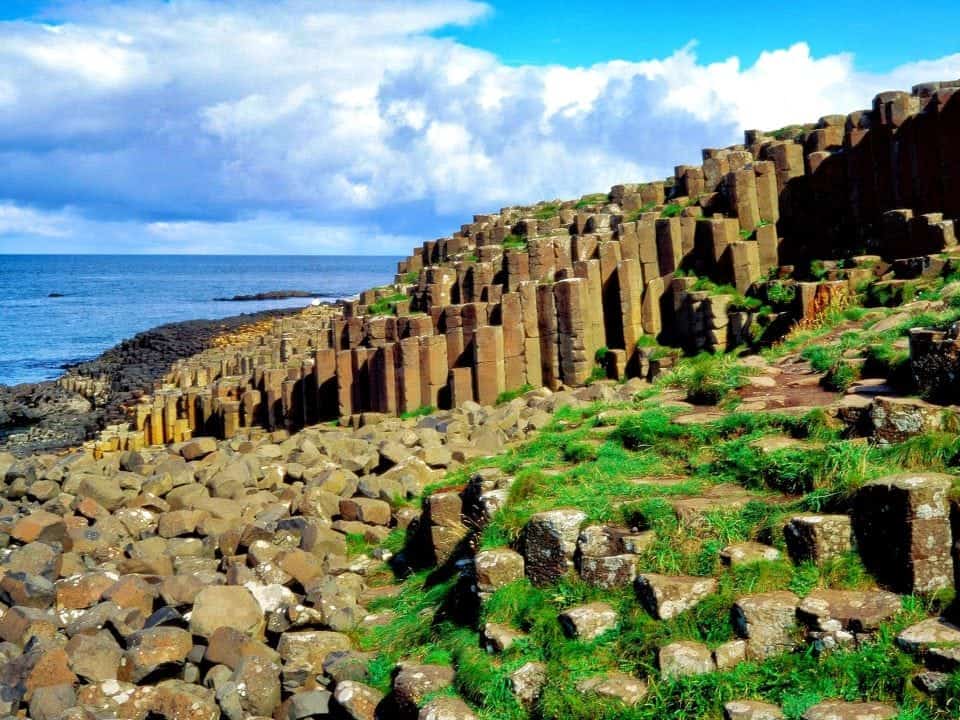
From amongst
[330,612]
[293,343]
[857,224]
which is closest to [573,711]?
[330,612]

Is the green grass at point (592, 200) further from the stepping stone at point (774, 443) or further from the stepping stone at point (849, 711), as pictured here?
the stepping stone at point (849, 711)

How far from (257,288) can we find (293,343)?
391 feet

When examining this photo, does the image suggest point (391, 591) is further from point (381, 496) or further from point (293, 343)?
point (293, 343)

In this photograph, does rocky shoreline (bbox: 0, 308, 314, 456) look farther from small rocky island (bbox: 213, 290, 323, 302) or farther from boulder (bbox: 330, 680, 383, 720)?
small rocky island (bbox: 213, 290, 323, 302)

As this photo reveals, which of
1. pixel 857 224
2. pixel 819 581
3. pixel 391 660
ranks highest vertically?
pixel 857 224

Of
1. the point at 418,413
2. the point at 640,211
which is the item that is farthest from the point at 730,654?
the point at 640,211

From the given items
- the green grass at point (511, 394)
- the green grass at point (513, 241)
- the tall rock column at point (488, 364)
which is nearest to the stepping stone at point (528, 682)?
the green grass at point (511, 394)

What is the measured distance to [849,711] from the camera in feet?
A: 23.0


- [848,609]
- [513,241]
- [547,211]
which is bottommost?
[848,609]

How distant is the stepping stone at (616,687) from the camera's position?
781cm

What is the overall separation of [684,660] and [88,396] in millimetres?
37527

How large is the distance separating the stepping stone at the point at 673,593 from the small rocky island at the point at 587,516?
0.06 feet

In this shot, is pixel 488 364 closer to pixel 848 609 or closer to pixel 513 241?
pixel 513 241

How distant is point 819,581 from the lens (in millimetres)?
8211
